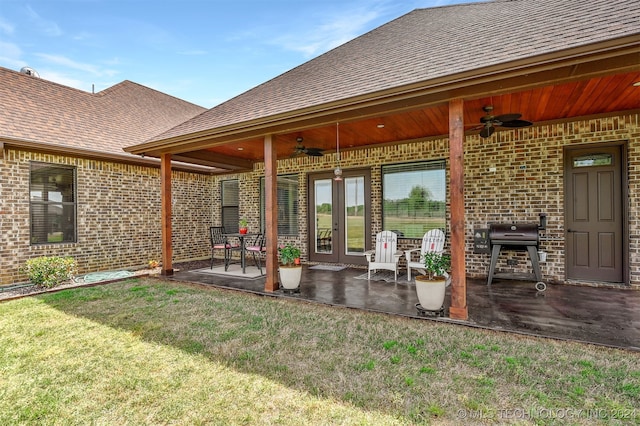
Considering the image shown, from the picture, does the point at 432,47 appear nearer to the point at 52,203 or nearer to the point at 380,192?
the point at 380,192

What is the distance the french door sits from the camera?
289 inches

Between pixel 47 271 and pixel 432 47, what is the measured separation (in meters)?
7.44

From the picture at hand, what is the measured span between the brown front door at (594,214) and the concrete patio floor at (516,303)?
1.59 ft

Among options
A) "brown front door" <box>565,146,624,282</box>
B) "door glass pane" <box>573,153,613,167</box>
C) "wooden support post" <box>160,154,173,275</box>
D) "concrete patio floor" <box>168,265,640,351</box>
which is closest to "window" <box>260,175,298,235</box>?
"concrete patio floor" <box>168,265,640,351</box>

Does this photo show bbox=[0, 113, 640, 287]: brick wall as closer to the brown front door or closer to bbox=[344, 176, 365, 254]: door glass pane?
the brown front door

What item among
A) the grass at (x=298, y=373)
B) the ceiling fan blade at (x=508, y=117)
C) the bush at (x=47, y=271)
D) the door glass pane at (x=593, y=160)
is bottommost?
the grass at (x=298, y=373)

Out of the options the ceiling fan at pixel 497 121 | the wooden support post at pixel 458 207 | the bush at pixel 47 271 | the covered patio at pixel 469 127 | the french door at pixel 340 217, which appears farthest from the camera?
the french door at pixel 340 217

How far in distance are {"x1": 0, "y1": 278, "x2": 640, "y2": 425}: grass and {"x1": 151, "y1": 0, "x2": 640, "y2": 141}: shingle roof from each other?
2808mm

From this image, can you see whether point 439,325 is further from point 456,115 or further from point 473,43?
point 473,43

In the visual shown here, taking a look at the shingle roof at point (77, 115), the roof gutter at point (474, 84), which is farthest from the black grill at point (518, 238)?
the shingle roof at point (77, 115)

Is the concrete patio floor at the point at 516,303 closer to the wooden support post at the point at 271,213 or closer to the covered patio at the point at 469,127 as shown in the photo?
the covered patio at the point at 469,127

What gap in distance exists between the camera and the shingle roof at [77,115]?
6219 millimetres

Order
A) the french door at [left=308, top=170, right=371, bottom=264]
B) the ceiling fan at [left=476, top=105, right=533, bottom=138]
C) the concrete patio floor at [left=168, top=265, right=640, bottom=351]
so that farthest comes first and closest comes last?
the french door at [left=308, top=170, right=371, bottom=264] → the ceiling fan at [left=476, top=105, right=533, bottom=138] → the concrete patio floor at [left=168, top=265, right=640, bottom=351]

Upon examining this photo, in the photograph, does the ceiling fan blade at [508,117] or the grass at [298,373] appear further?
the ceiling fan blade at [508,117]
